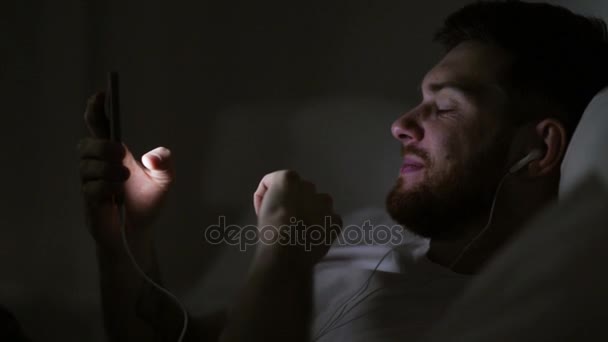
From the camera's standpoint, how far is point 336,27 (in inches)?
38.4

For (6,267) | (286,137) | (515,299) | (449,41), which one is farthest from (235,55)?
(515,299)

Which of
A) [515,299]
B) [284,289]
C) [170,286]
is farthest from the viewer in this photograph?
[170,286]

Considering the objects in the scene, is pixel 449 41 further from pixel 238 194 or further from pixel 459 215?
pixel 238 194

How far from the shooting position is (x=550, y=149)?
79cm

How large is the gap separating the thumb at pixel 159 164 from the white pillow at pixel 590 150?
23.0 inches

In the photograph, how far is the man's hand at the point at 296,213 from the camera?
30.9 inches

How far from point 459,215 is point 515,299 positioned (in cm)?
34

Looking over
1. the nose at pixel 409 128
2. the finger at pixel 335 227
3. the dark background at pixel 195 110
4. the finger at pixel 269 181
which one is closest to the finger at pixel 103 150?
the dark background at pixel 195 110

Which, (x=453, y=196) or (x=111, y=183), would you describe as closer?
(x=111, y=183)

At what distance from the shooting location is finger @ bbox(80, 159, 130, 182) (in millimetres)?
727

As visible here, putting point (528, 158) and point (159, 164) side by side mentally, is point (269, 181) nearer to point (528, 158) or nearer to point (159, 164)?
point (159, 164)

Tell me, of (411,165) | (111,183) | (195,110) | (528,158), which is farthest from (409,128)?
(111,183)

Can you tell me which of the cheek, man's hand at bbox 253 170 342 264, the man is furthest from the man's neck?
man's hand at bbox 253 170 342 264

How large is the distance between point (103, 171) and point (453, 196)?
54cm
